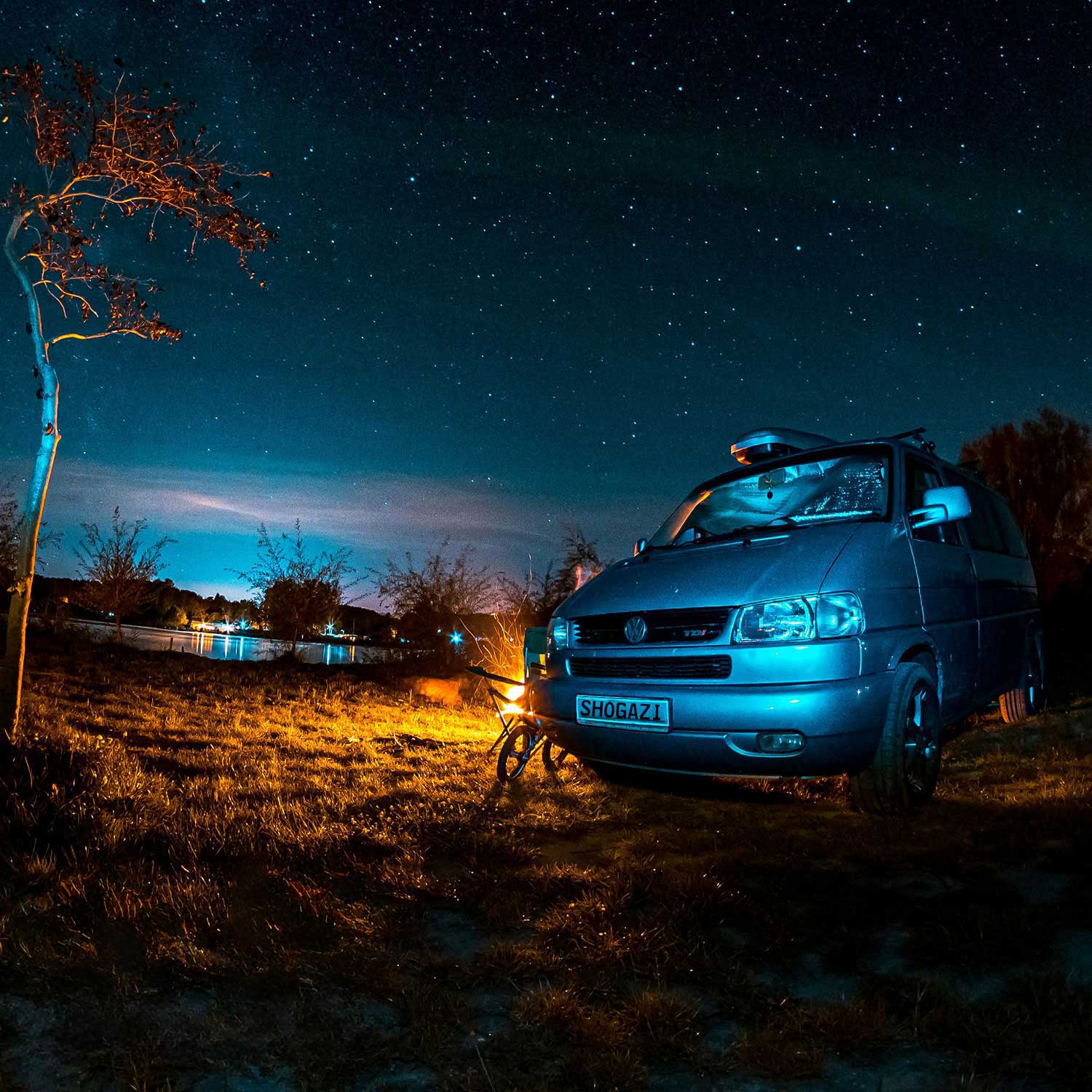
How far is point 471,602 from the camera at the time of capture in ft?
63.3

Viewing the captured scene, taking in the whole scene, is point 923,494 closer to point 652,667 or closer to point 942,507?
point 942,507

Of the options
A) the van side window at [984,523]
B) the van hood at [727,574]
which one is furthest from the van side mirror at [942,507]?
the van side window at [984,523]

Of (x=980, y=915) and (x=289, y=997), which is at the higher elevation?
(x=980, y=915)

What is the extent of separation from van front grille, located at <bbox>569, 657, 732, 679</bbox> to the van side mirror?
1393 millimetres

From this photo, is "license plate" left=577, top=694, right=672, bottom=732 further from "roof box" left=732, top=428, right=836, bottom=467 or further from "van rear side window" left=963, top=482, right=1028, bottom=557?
"van rear side window" left=963, top=482, right=1028, bottom=557

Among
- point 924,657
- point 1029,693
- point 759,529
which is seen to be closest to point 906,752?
point 924,657

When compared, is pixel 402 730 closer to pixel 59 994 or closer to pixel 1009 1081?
pixel 59 994

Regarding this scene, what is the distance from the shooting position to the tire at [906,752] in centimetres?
358

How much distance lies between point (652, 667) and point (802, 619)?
77cm

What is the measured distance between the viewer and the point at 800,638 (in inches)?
134

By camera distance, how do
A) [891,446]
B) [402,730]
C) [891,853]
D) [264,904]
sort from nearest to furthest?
1. [264,904]
2. [891,853]
3. [891,446]
4. [402,730]

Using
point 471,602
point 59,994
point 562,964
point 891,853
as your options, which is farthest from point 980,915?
point 471,602

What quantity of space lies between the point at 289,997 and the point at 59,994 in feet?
2.31

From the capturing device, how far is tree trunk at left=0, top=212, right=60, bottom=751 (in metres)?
6.43
